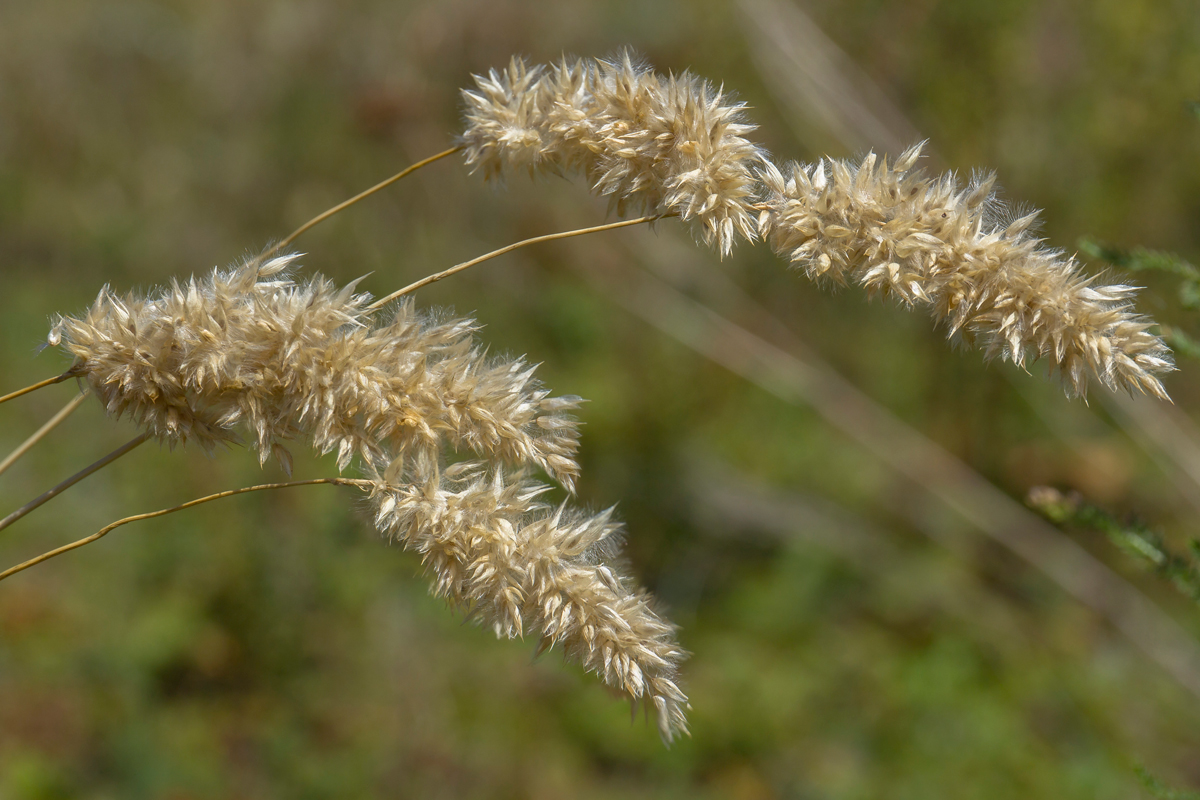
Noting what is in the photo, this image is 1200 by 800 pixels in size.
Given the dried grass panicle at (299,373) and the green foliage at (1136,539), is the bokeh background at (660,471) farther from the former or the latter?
the dried grass panicle at (299,373)

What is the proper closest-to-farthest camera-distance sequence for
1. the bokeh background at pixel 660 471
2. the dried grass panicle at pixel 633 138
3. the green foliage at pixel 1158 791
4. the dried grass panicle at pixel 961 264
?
the dried grass panicle at pixel 961 264 < the dried grass panicle at pixel 633 138 < the green foliage at pixel 1158 791 < the bokeh background at pixel 660 471

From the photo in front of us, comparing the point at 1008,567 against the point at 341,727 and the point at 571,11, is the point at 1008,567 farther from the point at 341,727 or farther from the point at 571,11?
the point at 571,11

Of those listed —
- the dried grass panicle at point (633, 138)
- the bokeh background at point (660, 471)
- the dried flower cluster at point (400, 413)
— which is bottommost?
the bokeh background at point (660, 471)

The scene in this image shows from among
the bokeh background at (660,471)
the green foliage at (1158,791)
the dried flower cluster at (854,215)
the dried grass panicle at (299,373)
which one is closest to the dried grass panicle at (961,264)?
the dried flower cluster at (854,215)

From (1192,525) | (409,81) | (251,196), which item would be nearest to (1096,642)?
(1192,525)

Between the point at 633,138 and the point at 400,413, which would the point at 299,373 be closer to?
the point at 400,413

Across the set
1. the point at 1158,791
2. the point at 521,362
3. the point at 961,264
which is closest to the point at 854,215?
the point at 961,264
